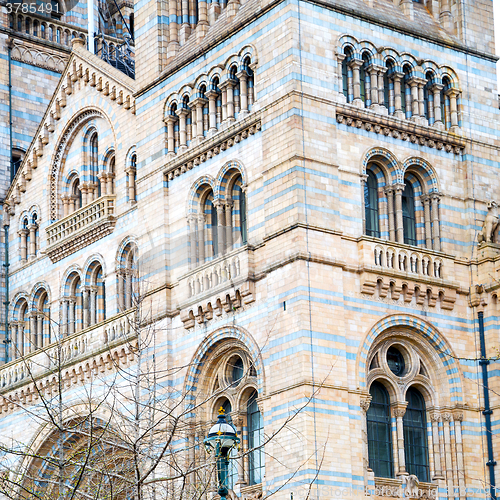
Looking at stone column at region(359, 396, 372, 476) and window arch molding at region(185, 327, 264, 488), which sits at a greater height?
window arch molding at region(185, 327, 264, 488)

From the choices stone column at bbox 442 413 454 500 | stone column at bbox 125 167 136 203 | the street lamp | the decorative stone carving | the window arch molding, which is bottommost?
the street lamp

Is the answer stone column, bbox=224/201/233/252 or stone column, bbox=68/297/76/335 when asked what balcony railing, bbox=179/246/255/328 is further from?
stone column, bbox=68/297/76/335

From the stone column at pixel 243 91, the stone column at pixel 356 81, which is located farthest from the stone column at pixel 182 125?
the stone column at pixel 356 81

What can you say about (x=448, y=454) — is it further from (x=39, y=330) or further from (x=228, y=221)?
(x=39, y=330)

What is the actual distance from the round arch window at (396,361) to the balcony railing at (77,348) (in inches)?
304

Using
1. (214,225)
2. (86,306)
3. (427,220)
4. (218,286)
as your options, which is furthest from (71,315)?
(427,220)

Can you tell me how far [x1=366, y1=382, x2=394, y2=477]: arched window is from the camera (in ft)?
112

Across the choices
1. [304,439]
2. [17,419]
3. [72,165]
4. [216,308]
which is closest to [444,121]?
[216,308]

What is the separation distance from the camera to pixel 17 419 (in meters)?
44.0

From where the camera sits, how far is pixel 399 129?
119ft

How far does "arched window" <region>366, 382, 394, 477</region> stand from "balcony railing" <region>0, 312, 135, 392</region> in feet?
25.6

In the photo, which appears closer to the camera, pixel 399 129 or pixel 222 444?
pixel 222 444

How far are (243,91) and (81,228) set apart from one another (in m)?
9.71

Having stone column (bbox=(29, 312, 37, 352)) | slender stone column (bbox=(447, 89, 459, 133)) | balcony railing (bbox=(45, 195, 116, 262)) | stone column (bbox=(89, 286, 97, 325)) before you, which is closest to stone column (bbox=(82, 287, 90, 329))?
stone column (bbox=(89, 286, 97, 325))
